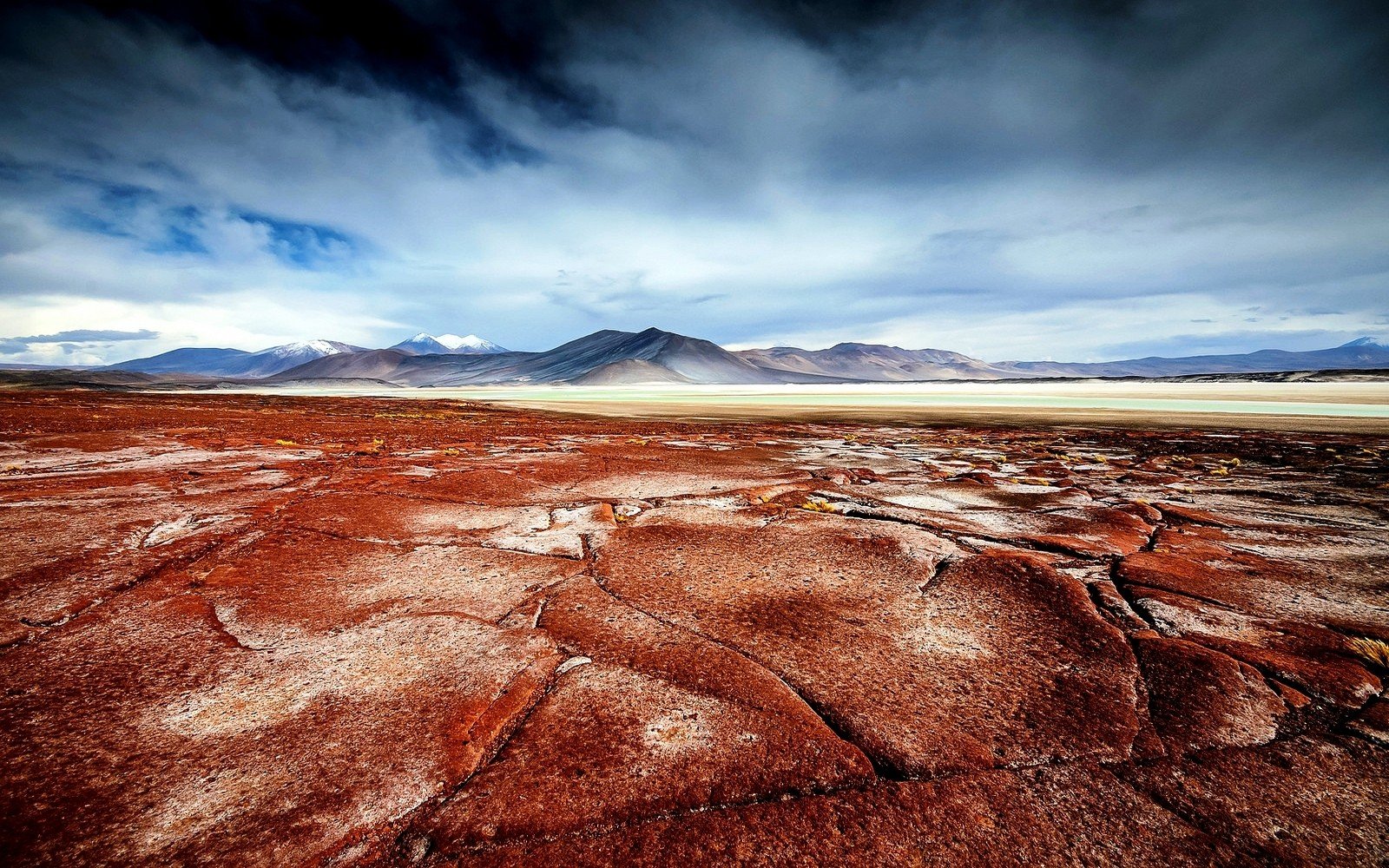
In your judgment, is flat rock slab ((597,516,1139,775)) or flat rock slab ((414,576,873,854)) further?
flat rock slab ((597,516,1139,775))

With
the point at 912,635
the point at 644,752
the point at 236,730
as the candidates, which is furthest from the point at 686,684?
the point at 236,730

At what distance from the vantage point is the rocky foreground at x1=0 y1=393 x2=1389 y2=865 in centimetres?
157

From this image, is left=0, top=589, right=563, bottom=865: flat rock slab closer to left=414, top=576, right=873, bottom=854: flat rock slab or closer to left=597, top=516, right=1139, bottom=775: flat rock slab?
left=414, top=576, right=873, bottom=854: flat rock slab

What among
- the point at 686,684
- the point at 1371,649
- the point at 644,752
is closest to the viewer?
the point at 644,752

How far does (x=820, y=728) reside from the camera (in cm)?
201

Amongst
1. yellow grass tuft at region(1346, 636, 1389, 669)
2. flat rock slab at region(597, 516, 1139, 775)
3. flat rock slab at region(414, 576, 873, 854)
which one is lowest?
flat rock slab at region(414, 576, 873, 854)

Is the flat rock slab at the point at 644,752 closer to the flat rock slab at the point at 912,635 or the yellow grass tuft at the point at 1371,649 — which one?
the flat rock slab at the point at 912,635

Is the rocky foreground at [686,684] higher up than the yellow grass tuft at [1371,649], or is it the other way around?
the yellow grass tuft at [1371,649]

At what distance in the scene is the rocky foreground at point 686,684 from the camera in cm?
157

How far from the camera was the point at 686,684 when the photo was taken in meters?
2.28

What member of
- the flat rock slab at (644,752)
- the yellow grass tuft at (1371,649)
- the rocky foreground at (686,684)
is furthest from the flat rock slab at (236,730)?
the yellow grass tuft at (1371,649)

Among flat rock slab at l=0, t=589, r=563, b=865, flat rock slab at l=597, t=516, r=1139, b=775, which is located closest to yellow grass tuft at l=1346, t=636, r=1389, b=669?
flat rock slab at l=597, t=516, r=1139, b=775

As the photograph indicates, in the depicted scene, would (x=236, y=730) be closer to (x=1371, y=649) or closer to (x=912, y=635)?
(x=912, y=635)

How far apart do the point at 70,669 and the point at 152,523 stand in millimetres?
2458
